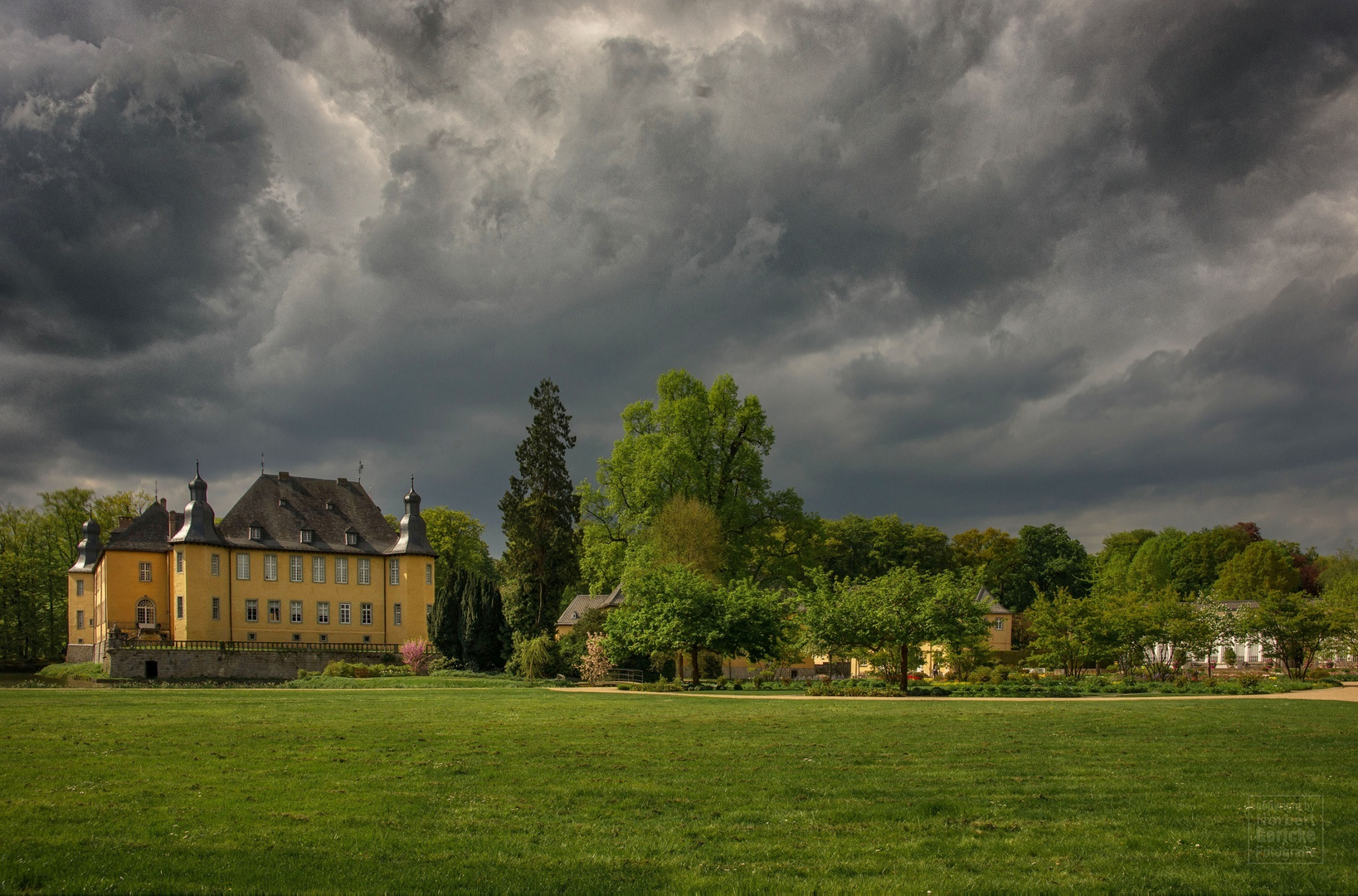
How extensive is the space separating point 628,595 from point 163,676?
2918 centimetres

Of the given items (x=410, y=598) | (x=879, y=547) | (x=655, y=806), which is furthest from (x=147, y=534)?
(x=655, y=806)

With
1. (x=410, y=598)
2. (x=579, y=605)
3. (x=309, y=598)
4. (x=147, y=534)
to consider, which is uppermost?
(x=147, y=534)

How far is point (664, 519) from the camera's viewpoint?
4691 cm

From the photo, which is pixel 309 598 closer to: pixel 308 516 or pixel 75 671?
pixel 308 516

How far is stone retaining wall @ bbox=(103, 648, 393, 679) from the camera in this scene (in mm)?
51656

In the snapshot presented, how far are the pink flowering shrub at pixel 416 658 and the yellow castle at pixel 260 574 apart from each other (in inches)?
373

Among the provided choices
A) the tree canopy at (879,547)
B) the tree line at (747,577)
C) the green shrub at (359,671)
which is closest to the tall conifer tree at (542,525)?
the tree line at (747,577)

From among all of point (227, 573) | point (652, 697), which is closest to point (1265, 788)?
point (652, 697)

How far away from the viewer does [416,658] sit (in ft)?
167

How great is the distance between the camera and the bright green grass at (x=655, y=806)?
7234 mm

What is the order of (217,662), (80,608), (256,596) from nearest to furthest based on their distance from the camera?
(217,662)
(256,596)
(80,608)

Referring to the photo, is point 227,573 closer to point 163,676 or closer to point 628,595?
point 163,676

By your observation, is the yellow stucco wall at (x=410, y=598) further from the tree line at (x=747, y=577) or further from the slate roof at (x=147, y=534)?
the slate roof at (x=147, y=534)

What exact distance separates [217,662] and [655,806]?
51.7m
